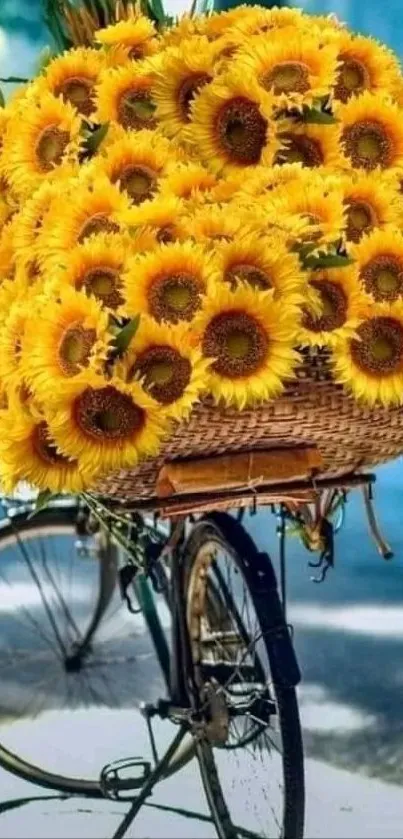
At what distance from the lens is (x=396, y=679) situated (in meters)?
1.51

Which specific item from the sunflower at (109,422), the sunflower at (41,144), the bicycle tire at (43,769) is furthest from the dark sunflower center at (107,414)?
the bicycle tire at (43,769)

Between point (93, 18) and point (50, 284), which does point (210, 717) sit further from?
point (93, 18)

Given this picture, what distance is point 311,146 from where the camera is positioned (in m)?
1.12

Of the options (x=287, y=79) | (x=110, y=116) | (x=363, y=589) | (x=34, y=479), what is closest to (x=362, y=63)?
(x=287, y=79)

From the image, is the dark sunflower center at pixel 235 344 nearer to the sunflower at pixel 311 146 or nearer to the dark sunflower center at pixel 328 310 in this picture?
the dark sunflower center at pixel 328 310

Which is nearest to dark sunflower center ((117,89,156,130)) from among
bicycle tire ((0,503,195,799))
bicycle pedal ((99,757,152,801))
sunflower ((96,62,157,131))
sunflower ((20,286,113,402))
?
sunflower ((96,62,157,131))

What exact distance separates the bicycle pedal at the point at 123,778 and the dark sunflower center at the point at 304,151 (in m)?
0.72

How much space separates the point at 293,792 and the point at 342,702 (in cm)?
17

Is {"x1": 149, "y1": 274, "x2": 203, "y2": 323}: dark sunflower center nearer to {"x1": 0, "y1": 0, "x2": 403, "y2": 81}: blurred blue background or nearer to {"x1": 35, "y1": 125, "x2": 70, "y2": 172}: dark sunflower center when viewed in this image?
{"x1": 35, "y1": 125, "x2": 70, "y2": 172}: dark sunflower center

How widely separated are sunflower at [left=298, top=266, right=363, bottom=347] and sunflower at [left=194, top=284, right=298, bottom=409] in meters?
0.03

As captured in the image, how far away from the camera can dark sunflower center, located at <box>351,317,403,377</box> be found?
105cm

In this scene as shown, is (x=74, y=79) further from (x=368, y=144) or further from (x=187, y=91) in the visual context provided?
(x=368, y=144)

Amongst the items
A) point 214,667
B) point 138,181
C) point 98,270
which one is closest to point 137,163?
point 138,181

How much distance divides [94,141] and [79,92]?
73mm
